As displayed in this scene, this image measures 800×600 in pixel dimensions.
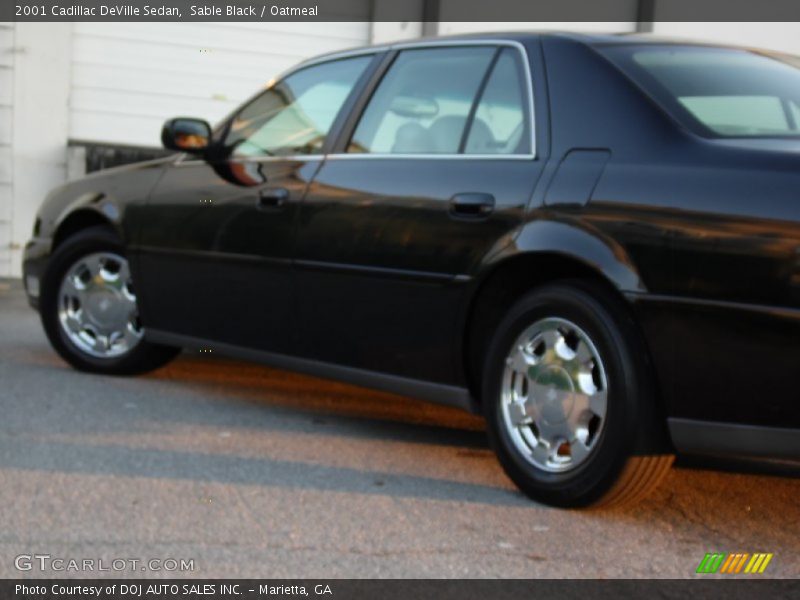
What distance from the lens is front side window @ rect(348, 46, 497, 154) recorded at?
18.8 feet

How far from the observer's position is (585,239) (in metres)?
4.94

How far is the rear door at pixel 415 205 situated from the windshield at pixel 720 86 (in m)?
0.44

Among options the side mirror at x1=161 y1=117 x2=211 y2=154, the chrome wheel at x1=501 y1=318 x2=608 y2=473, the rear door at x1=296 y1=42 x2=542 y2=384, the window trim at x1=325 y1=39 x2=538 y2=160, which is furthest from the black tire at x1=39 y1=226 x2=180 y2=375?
the chrome wheel at x1=501 y1=318 x2=608 y2=473

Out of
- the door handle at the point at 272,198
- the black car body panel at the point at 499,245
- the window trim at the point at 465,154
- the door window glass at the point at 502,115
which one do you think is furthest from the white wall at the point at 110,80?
the door window glass at the point at 502,115

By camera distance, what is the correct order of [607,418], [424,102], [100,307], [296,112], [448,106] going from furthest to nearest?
[100,307]
[296,112]
[424,102]
[448,106]
[607,418]

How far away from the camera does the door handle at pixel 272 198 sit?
6.30 metres

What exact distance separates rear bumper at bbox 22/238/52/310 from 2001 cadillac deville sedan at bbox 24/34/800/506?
887mm

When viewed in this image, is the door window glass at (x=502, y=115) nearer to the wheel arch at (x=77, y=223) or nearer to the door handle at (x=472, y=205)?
the door handle at (x=472, y=205)

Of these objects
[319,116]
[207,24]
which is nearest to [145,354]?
[319,116]

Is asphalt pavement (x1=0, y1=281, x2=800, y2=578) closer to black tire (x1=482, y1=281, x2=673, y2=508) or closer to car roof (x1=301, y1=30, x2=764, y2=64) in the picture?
black tire (x1=482, y1=281, x2=673, y2=508)

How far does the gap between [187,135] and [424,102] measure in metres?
1.48

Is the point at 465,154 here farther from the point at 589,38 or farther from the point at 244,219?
the point at 244,219

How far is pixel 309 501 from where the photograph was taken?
507 cm

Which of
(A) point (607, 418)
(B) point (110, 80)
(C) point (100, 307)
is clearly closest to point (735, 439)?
(A) point (607, 418)
